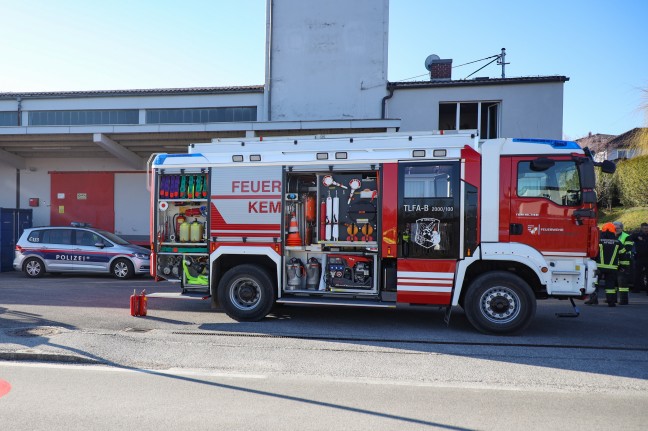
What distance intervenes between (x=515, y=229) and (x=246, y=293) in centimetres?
448

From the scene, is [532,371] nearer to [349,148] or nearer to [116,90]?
[349,148]

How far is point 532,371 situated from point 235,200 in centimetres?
515

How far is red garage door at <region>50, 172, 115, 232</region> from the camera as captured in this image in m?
18.5

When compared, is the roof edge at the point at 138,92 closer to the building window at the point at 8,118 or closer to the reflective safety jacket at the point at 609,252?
the building window at the point at 8,118

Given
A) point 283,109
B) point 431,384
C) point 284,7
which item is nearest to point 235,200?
point 431,384

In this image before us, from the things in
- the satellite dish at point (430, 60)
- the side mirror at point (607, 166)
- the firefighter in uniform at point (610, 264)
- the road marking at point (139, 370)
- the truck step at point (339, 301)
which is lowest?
the road marking at point (139, 370)

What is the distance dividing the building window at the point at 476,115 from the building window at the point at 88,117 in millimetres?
11179

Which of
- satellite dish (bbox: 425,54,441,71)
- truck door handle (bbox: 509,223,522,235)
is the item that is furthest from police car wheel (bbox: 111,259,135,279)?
satellite dish (bbox: 425,54,441,71)

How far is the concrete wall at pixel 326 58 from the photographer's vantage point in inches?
652

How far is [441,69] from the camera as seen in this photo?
17797mm

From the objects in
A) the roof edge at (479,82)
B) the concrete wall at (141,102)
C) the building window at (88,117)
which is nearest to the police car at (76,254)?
the building window at (88,117)

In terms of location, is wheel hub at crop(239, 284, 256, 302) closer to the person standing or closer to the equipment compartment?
the equipment compartment

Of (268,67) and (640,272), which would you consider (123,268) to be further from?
(640,272)

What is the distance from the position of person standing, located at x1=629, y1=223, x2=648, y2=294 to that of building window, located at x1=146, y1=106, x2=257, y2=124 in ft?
40.6
